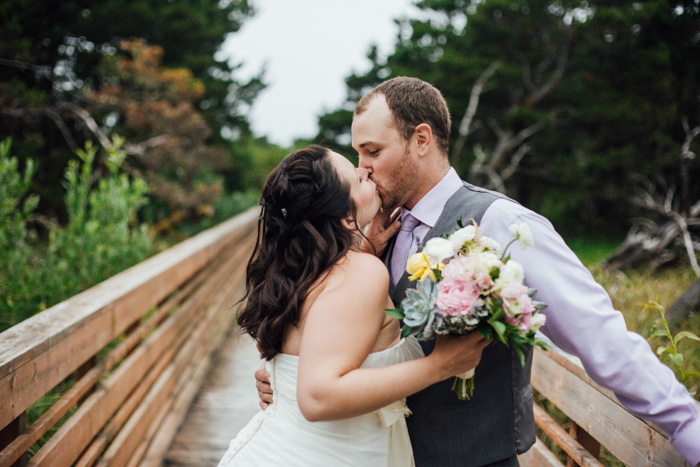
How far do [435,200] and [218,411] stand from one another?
3.02m

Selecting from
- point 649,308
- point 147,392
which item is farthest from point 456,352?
point 649,308

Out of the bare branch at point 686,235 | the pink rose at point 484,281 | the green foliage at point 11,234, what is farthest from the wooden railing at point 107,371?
the bare branch at point 686,235

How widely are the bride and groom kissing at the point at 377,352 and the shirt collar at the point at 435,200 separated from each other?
0.12 m

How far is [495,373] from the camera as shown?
179 centimetres

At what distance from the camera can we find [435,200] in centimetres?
219

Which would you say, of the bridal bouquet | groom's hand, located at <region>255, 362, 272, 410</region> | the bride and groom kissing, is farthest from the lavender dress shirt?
groom's hand, located at <region>255, 362, 272, 410</region>

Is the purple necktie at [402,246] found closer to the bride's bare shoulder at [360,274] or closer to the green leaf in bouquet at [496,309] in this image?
the bride's bare shoulder at [360,274]

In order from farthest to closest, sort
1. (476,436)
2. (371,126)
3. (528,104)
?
1. (528,104)
2. (371,126)
3. (476,436)

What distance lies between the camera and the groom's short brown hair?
2.27 meters

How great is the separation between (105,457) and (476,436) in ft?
6.45

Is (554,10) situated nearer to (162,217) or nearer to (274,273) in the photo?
(162,217)

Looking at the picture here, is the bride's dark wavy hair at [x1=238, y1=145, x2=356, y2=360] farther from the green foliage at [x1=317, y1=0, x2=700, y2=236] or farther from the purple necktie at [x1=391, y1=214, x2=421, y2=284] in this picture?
the green foliage at [x1=317, y1=0, x2=700, y2=236]

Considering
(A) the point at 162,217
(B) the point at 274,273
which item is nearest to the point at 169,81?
(A) the point at 162,217

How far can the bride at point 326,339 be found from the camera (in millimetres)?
1464
